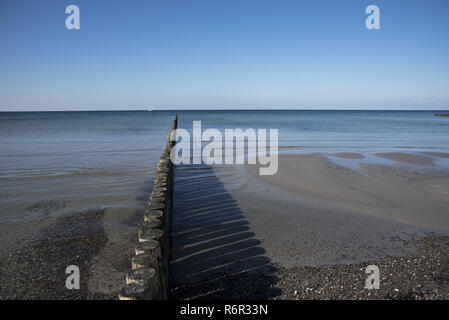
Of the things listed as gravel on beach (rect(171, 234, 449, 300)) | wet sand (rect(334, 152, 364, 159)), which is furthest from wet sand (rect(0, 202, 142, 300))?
wet sand (rect(334, 152, 364, 159))

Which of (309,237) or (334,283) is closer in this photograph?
(334,283)

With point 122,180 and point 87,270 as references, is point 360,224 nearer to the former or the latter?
point 87,270

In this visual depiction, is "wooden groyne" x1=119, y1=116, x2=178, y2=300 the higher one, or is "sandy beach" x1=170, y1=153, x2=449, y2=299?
"wooden groyne" x1=119, y1=116, x2=178, y2=300

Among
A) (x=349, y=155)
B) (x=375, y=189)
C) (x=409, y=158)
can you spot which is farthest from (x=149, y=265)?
(x=409, y=158)

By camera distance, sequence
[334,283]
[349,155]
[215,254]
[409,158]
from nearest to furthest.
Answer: [334,283], [215,254], [409,158], [349,155]

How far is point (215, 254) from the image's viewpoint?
5.18 m

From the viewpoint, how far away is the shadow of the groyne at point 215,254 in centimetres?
414

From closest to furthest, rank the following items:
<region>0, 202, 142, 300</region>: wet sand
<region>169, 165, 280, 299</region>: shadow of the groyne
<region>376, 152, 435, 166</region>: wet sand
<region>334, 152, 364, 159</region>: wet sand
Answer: <region>169, 165, 280, 299</region>: shadow of the groyne
<region>0, 202, 142, 300</region>: wet sand
<region>376, 152, 435, 166</region>: wet sand
<region>334, 152, 364, 159</region>: wet sand

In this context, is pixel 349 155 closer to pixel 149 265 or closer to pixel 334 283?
pixel 334 283

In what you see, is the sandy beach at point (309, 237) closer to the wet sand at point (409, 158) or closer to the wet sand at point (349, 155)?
the wet sand at point (409, 158)

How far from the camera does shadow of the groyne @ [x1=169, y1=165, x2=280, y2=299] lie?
4141 mm

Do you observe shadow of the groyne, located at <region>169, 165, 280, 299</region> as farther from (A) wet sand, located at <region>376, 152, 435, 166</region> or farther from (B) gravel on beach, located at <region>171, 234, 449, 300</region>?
(A) wet sand, located at <region>376, 152, 435, 166</region>

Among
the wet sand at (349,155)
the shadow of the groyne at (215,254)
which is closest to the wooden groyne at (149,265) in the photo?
the shadow of the groyne at (215,254)

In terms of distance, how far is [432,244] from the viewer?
5.51 metres
